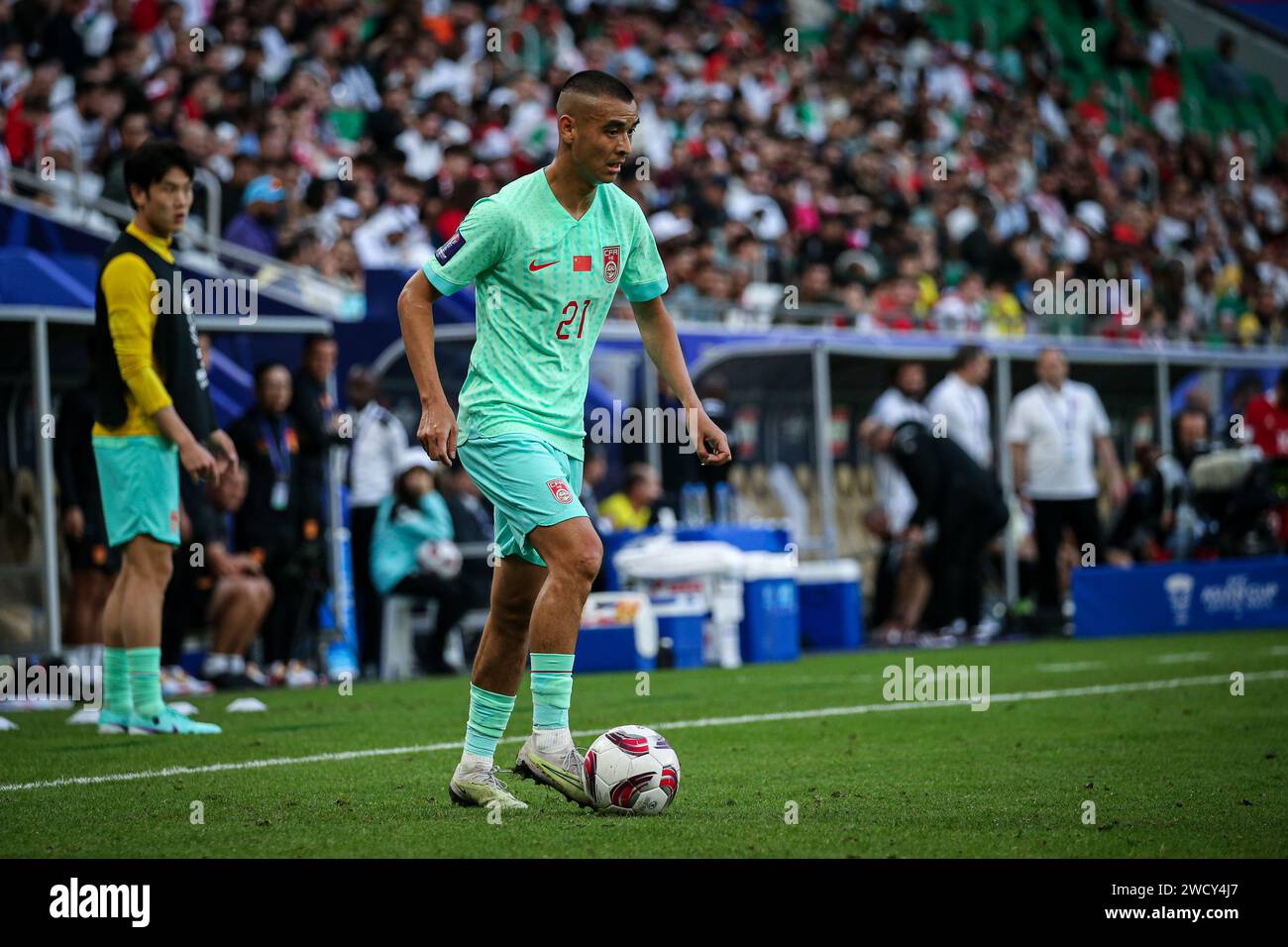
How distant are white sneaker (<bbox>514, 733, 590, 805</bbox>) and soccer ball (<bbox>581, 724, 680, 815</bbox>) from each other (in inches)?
1.4

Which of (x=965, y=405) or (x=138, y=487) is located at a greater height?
(x=965, y=405)

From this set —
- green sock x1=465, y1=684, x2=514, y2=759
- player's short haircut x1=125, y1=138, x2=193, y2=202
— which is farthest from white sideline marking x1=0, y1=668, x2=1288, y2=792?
player's short haircut x1=125, y1=138, x2=193, y2=202

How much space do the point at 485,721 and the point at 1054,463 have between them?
35.3 feet

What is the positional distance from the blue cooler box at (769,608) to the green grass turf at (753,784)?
2.84m

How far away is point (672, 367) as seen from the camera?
21.5ft

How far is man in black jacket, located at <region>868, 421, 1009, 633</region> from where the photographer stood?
15.7 m

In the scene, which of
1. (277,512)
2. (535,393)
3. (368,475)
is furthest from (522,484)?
(368,475)

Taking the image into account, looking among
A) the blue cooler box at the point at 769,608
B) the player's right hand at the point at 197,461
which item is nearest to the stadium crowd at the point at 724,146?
the blue cooler box at the point at 769,608

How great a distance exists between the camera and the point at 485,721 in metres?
6.09

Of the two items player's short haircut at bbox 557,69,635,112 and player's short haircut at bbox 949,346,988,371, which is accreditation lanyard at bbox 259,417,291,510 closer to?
player's short haircut at bbox 949,346,988,371

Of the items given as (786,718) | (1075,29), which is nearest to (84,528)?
(786,718)

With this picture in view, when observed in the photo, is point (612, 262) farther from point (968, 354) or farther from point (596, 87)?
point (968, 354)

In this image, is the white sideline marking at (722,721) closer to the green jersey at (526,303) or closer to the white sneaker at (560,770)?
the white sneaker at (560,770)
